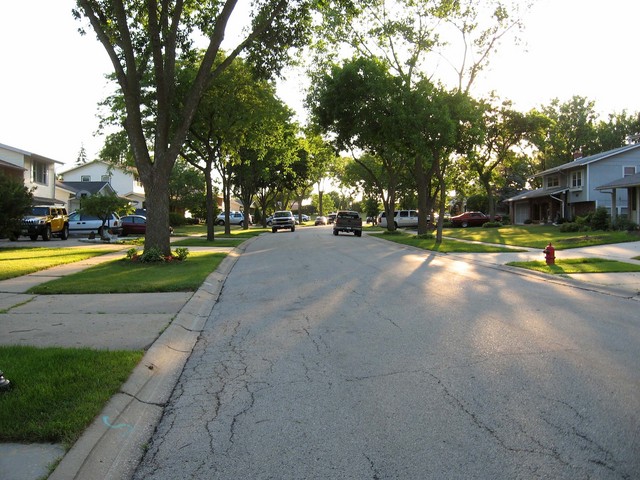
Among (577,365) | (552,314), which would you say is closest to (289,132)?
(552,314)

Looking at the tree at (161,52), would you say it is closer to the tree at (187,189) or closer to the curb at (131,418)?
the curb at (131,418)

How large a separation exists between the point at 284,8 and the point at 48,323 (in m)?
13.0

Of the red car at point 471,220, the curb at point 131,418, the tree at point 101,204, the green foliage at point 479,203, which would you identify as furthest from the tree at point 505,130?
the curb at point 131,418

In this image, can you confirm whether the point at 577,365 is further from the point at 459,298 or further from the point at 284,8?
the point at 284,8

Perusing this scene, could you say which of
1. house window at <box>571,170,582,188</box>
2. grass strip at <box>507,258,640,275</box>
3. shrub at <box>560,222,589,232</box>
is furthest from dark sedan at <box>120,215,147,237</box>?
house window at <box>571,170,582,188</box>

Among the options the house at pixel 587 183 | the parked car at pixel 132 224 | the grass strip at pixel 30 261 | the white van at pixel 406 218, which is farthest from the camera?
the white van at pixel 406 218

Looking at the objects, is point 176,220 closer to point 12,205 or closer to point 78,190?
point 78,190

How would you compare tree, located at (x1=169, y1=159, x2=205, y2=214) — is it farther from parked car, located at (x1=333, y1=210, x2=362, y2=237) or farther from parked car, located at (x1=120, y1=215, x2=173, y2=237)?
parked car, located at (x1=333, y1=210, x2=362, y2=237)

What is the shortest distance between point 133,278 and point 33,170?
32.2 meters

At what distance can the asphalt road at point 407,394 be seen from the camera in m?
3.66

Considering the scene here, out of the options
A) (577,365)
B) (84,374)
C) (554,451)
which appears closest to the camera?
(554,451)

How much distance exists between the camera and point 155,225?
16734mm

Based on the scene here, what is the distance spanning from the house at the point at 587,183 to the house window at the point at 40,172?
135ft

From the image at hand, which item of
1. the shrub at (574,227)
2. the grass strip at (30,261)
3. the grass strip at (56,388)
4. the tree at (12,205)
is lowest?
the grass strip at (56,388)
